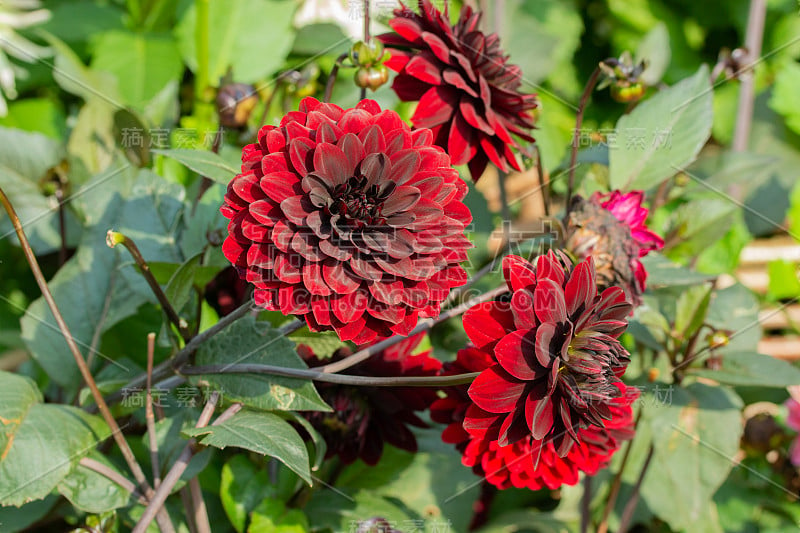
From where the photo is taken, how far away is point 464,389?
45 cm

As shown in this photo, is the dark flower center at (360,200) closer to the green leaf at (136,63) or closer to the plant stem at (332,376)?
the plant stem at (332,376)

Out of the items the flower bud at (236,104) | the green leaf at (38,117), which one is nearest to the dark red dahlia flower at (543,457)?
the flower bud at (236,104)

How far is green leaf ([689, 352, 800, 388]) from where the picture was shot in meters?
0.55

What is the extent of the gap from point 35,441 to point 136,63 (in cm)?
61

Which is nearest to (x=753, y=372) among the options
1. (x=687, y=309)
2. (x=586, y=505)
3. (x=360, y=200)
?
(x=687, y=309)

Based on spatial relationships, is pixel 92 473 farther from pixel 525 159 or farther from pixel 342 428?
pixel 525 159

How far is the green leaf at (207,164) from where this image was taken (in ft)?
1.40

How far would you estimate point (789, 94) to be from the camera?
1117 millimetres

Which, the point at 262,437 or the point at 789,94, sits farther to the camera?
the point at 789,94

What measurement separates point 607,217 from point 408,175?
185 millimetres

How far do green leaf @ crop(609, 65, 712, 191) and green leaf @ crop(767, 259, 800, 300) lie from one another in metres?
0.47

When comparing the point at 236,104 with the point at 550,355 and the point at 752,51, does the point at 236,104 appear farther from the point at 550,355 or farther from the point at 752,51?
the point at 752,51

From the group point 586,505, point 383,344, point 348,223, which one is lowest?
point 586,505

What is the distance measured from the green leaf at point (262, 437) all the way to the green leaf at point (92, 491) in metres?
0.10
